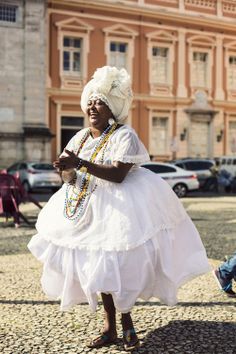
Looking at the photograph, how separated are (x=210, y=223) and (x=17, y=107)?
54.5 ft

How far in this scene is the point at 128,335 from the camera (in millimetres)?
3705

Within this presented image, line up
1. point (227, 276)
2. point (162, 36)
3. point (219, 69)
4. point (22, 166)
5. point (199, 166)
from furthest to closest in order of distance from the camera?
point (219, 69), point (162, 36), point (199, 166), point (22, 166), point (227, 276)

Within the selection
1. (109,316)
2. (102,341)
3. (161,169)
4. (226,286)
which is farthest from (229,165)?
(102,341)

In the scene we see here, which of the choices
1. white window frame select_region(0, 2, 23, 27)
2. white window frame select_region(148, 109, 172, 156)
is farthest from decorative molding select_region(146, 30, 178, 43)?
white window frame select_region(0, 2, 23, 27)

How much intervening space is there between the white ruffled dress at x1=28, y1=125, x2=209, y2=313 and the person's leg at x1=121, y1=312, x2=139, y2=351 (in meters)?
0.19

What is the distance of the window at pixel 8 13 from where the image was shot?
2559 cm

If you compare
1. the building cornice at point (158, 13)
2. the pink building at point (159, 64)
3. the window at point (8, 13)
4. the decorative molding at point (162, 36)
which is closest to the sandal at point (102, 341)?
the pink building at point (159, 64)

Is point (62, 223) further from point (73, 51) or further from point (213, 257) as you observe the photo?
point (73, 51)

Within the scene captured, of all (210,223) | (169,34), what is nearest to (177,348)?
(210,223)

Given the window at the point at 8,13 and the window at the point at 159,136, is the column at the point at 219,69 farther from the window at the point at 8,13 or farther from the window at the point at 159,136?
the window at the point at 8,13

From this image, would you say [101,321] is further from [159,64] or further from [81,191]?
[159,64]

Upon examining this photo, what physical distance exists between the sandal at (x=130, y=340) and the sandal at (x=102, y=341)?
5.4 inches

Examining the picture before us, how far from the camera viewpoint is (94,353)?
3598 mm

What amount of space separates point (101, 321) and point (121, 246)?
1.02 meters
